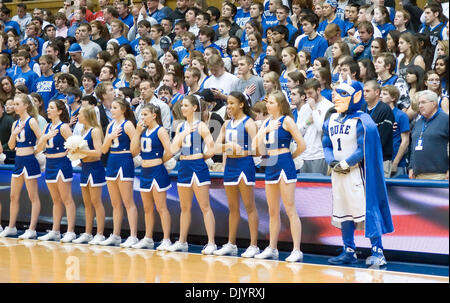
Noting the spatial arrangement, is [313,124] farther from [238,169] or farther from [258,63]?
[258,63]

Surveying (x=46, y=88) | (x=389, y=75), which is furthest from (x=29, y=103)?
(x=389, y=75)

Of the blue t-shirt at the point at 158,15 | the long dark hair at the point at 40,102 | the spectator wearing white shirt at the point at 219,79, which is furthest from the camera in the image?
the blue t-shirt at the point at 158,15

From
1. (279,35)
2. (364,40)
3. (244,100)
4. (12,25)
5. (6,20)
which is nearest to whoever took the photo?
(244,100)

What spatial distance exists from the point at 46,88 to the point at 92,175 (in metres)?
3.78

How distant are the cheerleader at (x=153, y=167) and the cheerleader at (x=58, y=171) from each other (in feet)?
3.90

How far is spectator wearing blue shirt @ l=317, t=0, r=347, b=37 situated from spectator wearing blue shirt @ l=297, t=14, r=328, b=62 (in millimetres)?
478

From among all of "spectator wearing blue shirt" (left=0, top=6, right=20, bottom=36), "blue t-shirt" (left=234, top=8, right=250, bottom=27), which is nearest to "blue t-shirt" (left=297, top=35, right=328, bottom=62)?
"blue t-shirt" (left=234, top=8, right=250, bottom=27)

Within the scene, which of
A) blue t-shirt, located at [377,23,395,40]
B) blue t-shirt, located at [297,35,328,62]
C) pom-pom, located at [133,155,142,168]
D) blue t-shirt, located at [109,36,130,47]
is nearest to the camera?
pom-pom, located at [133,155,142,168]

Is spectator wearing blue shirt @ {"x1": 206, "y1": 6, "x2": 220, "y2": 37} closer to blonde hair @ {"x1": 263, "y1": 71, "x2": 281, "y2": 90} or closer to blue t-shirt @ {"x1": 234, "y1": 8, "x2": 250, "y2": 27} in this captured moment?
blue t-shirt @ {"x1": 234, "y1": 8, "x2": 250, "y2": 27}

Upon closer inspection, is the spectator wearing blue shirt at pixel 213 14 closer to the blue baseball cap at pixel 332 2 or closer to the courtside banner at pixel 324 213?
the blue baseball cap at pixel 332 2

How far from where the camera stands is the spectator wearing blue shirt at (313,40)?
11609mm

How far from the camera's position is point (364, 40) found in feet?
35.8

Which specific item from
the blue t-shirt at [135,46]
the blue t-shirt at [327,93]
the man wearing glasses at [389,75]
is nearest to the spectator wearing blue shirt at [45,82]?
the blue t-shirt at [135,46]

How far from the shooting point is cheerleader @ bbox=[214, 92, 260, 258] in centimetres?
863
